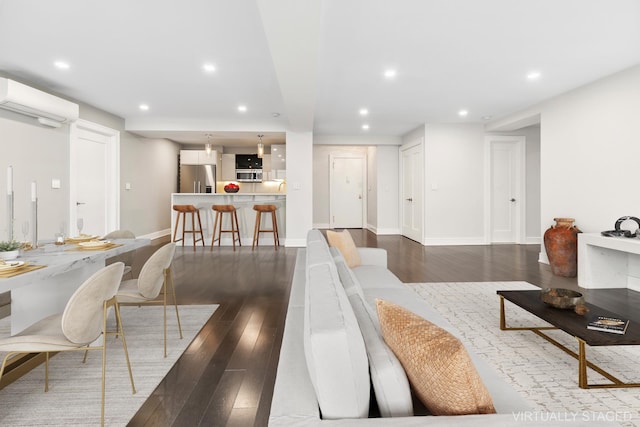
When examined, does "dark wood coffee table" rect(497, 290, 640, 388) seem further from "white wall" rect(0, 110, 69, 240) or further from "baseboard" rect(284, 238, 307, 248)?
"baseboard" rect(284, 238, 307, 248)

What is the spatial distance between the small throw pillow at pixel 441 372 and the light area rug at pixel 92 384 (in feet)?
4.65

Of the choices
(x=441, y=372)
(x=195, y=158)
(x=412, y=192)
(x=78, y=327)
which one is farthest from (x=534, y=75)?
(x=195, y=158)

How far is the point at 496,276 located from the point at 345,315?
4.09m

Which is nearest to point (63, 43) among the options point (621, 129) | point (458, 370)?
point (458, 370)

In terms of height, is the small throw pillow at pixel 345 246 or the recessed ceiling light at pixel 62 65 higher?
the recessed ceiling light at pixel 62 65

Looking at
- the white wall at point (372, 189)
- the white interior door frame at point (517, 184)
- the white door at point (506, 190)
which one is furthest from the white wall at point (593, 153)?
the white wall at point (372, 189)

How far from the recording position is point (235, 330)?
8.69 ft

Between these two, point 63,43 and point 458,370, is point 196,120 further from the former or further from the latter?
point 458,370

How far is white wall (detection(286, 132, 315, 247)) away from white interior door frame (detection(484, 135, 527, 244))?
360 cm

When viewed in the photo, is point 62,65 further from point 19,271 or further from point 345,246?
point 345,246

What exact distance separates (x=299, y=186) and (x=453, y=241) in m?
3.38

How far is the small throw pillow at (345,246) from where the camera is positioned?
9.49ft

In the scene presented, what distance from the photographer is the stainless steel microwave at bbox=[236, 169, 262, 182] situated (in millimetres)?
9414

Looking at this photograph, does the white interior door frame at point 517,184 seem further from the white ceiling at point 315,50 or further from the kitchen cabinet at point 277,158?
the kitchen cabinet at point 277,158
